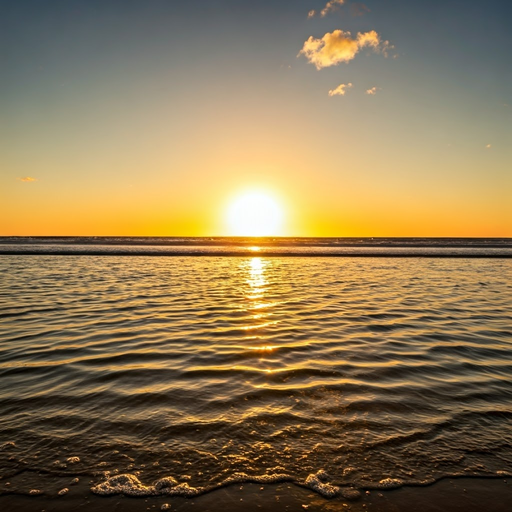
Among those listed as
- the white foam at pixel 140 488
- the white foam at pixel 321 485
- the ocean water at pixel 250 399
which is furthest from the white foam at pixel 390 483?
the white foam at pixel 140 488

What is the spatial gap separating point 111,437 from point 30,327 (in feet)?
23.6

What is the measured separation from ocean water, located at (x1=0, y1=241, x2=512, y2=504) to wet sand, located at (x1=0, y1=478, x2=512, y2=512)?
0.10 m

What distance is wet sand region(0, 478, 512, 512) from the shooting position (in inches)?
118

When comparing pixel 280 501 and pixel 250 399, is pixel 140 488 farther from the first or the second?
pixel 250 399

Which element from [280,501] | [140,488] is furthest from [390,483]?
[140,488]

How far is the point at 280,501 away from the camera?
309 centimetres

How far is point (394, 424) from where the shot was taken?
172 inches

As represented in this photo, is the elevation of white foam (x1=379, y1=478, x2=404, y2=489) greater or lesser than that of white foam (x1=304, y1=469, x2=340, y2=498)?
lesser

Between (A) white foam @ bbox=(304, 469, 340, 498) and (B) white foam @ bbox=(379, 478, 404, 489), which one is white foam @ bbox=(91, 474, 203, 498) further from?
(B) white foam @ bbox=(379, 478, 404, 489)

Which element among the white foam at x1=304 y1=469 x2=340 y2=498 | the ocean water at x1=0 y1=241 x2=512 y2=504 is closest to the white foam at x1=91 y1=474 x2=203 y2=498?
the ocean water at x1=0 y1=241 x2=512 y2=504

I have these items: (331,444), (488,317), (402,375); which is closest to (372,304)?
(488,317)

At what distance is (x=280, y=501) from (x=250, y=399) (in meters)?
1.99

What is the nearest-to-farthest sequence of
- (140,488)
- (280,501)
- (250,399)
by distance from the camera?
(280,501)
(140,488)
(250,399)

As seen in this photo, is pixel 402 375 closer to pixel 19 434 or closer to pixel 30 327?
pixel 19 434
